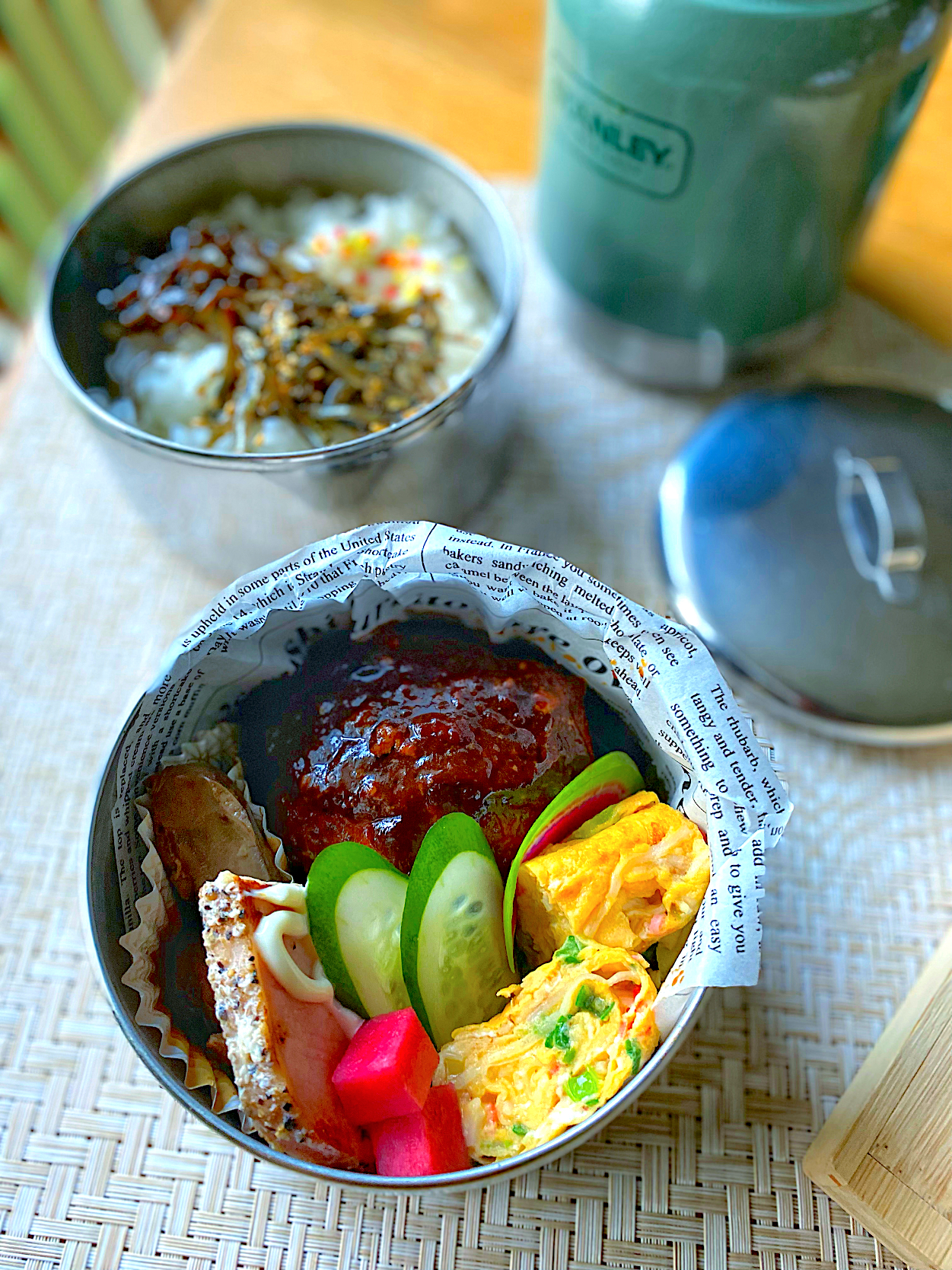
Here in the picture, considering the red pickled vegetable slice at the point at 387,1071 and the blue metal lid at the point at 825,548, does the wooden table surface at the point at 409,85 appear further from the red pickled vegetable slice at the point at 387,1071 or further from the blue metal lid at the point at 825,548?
the red pickled vegetable slice at the point at 387,1071

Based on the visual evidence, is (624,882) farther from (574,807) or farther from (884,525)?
(884,525)

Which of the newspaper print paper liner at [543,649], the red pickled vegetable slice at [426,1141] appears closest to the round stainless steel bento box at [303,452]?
the newspaper print paper liner at [543,649]

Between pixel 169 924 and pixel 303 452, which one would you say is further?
pixel 303 452

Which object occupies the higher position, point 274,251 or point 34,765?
point 274,251

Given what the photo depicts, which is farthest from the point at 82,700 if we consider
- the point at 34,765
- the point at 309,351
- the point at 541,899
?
the point at 541,899

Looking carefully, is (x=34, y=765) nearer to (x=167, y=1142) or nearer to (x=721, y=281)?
(x=167, y=1142)

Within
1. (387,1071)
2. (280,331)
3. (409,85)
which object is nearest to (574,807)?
(387,1071)
